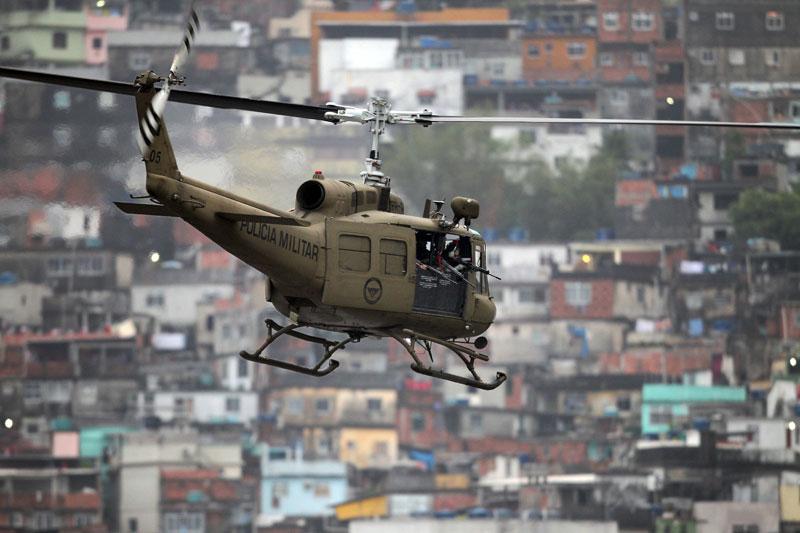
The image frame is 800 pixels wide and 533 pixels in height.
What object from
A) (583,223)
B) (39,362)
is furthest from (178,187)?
(583,223)

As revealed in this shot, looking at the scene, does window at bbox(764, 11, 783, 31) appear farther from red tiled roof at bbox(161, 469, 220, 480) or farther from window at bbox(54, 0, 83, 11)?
red tiled roof at bbox(161, 469, 220, 480)

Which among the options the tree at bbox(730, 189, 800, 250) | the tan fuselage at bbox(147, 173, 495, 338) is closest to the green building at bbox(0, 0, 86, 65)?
the tree at bbox(730, 189, 800, 250)

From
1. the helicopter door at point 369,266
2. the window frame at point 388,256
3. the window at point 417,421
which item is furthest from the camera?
the window at point 417,421

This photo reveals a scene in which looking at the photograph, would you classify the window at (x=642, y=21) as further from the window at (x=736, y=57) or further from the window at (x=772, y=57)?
the window at (x=772, y=57)

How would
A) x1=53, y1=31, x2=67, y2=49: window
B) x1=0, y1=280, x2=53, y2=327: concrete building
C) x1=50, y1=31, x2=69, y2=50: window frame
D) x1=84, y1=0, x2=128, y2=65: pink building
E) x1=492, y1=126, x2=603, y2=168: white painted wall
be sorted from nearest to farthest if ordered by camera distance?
1. x1=0, y1=280, x2=53, y2=327: concrete building
2. x1=50, y1=31, x2=69, y2=50: window frame
3. x1=53, y1=31, x2=67, y2=49: window
4. x1=84, y1=0, x2=128, y2=65: pink building
5. x1=492, y1=126, x2=603, y2=168: white painted wall

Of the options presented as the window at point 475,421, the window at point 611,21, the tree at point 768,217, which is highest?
the window at point 611,21

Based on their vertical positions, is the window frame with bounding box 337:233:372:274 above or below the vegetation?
below

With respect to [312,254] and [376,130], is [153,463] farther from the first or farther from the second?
[312,254]

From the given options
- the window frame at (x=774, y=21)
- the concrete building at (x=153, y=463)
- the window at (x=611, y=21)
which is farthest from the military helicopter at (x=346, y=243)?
the window frame at (x=774, y=21)
